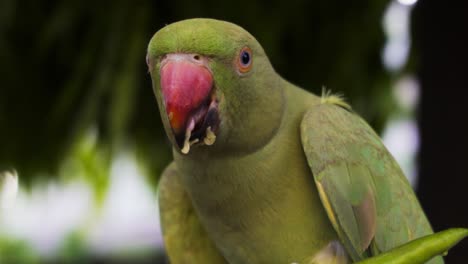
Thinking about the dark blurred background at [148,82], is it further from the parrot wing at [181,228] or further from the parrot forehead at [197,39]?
the parrot forehead at [197,39]

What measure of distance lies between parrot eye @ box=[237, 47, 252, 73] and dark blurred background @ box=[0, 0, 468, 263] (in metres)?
0.42

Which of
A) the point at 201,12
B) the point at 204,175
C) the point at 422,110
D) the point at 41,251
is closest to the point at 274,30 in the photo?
the point at 201,12

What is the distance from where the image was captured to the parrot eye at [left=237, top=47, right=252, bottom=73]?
0.58m

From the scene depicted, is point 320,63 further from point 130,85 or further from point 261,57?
point 261,57

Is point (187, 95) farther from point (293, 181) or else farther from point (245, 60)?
point (293, 181)

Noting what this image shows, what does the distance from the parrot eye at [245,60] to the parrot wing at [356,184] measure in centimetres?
12

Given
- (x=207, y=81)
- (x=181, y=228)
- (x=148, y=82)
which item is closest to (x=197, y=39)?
(x=207, y=81)

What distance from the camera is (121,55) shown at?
3.51ft

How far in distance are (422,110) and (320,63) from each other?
0.24 meters

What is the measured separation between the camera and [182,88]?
0.53m

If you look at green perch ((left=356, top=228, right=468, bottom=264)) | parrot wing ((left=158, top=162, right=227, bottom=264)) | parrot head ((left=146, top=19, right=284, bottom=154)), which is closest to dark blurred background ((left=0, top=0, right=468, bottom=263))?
parrot wing ((left=158, top=162, right=227, bottom=264))

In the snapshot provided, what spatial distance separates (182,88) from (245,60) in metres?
0.09

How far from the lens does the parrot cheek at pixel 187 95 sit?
20.7 inches

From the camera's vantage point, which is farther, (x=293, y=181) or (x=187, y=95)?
(x=293, y=181)
